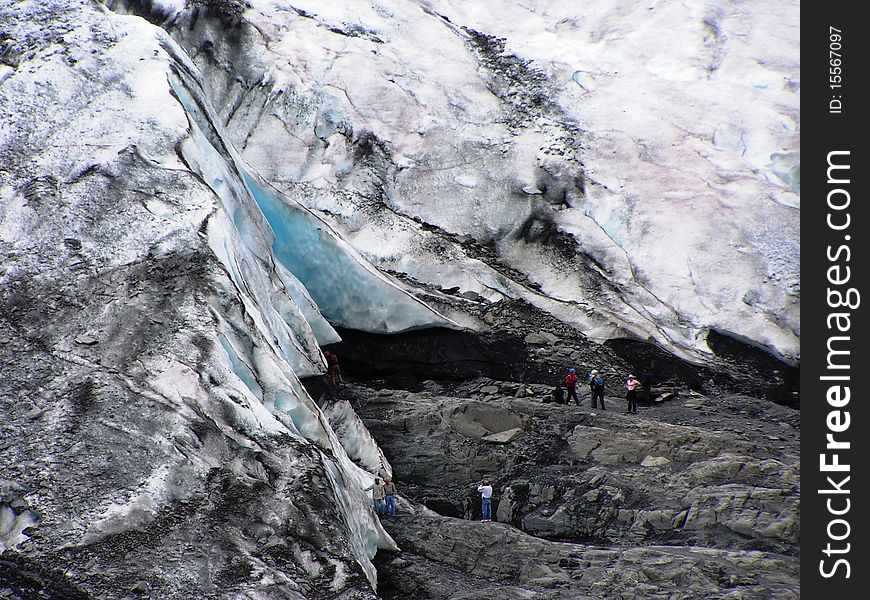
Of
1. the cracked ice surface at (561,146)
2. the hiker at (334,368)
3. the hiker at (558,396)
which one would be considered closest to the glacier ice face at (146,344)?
the hiker at (334,368)

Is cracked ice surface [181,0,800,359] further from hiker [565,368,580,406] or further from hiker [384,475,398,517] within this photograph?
hiker [384,475,398,517]

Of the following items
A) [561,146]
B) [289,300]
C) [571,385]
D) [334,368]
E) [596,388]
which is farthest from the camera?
[561,146]

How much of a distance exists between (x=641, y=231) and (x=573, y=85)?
4592 mm

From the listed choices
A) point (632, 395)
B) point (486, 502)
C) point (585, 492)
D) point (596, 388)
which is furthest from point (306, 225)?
point (585, 492)

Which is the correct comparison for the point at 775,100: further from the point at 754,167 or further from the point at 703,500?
the point at 703,500

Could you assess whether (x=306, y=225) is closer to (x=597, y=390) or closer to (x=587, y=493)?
(x=597, y=390)

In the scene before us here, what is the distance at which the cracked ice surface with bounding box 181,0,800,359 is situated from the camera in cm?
1814

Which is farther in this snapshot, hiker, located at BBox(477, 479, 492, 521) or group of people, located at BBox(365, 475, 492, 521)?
hiker, located at BBox(477, 479, 492, 521)

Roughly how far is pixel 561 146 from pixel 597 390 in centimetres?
665

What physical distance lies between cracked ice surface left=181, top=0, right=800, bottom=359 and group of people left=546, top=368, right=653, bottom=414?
1.36m

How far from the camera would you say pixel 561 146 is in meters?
20.0

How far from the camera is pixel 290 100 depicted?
20828 mm

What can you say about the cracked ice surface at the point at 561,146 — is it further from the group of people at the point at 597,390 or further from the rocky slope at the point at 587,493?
the rocky slope at the point at 587,493

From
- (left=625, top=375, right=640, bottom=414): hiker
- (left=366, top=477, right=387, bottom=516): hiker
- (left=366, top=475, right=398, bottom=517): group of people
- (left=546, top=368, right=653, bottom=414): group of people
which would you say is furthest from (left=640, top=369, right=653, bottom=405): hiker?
(left=366, top=477, right=387, bottom=516): hiker
